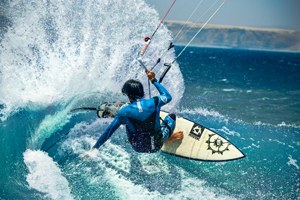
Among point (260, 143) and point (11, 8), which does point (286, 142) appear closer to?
point (260, 143)

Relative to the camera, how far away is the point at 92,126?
5852mm

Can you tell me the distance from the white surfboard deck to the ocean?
0.56ft

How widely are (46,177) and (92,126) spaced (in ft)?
6.99

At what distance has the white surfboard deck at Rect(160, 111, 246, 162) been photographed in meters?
4.55

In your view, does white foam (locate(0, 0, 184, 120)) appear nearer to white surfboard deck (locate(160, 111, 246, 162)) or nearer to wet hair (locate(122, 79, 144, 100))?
white surfboard deck (locate(160, 111, 246, 162))

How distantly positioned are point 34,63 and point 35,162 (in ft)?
10.8

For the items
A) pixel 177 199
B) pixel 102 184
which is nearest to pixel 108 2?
pixel 102 184

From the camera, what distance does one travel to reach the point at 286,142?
6.04m

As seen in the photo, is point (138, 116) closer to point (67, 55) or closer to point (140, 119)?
point (140, 119)

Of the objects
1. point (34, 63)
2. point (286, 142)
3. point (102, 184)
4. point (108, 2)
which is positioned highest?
point (108, 2)

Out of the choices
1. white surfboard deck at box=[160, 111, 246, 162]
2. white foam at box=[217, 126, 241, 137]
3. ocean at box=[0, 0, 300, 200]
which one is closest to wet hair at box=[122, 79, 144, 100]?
ocean at box=[0, 0, 300, 200]

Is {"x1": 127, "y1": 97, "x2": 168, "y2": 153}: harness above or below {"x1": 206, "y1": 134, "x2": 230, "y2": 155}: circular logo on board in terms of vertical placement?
below

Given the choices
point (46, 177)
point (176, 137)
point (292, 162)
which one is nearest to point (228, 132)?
point (292, 162)

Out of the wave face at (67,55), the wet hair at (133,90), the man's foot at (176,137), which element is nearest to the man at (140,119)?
the wet hair at (133,90)
